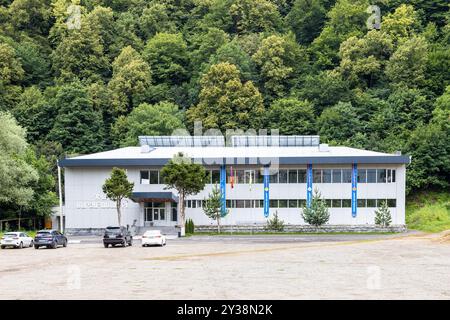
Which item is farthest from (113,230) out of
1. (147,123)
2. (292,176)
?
(147,123)

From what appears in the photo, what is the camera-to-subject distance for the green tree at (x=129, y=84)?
11738cm

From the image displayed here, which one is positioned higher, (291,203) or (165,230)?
(291,203)

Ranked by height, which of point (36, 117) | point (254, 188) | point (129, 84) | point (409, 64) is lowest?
point (254, 188)

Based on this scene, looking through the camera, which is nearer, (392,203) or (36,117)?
(392,203)

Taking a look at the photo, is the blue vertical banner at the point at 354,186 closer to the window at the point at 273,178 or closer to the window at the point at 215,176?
the window at the point at 273,178

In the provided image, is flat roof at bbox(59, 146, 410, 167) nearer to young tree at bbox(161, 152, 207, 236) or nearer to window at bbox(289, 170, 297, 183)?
window at bbox(289, 170, 297, 183)

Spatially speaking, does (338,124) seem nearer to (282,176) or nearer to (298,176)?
(298,176)

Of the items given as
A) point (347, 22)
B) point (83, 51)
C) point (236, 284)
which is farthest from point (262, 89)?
point (236, 284)

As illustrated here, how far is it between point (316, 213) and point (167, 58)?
62.7 metres

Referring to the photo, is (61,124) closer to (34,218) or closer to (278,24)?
(34,218)

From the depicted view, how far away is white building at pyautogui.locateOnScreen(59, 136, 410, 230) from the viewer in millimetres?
74625

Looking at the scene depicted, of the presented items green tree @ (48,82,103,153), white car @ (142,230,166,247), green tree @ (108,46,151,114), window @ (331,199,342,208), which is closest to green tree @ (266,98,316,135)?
green tree @ (108,46,151,114)

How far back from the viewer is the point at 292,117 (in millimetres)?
104188

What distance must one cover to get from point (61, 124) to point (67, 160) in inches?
1337
